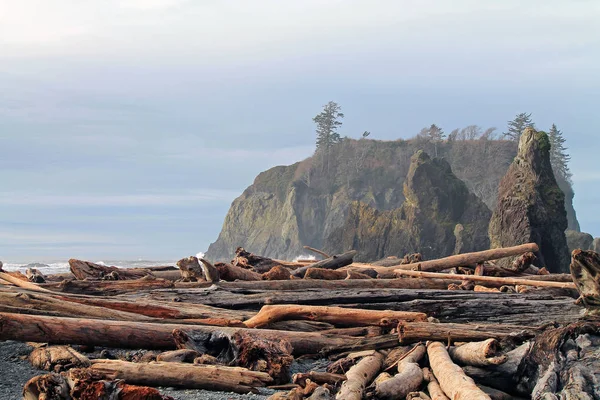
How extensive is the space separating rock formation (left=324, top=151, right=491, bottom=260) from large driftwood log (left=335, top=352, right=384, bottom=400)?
190 feet

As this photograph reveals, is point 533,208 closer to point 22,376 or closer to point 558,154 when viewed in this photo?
point 22,376

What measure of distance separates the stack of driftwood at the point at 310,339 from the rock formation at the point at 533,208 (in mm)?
15713

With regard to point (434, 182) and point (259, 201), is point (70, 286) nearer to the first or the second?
point (434, 182)

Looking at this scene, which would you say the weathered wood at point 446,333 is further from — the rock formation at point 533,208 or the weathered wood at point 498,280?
the rock formation at point 533,208

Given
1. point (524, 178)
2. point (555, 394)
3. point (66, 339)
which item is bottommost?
point (555, 394)

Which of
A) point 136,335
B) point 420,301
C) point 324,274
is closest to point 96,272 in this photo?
point 324,274

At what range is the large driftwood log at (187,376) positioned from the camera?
5.98 meters

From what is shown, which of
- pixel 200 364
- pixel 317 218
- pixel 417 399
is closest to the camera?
pixel 417 399

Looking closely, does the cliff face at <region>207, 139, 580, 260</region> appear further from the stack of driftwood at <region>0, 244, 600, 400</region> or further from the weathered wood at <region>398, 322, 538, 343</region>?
the weathered wood at <region>398, 322, 538, 343</region>

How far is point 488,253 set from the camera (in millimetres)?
14234

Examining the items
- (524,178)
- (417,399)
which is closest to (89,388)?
(417,399)

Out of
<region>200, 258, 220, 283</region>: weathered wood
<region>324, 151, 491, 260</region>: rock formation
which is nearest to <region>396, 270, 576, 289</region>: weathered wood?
<region>200, 258, 220, 283</region>: weathered wood

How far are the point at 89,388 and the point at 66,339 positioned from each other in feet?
9.48

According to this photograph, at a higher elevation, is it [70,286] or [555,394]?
[70,286]
